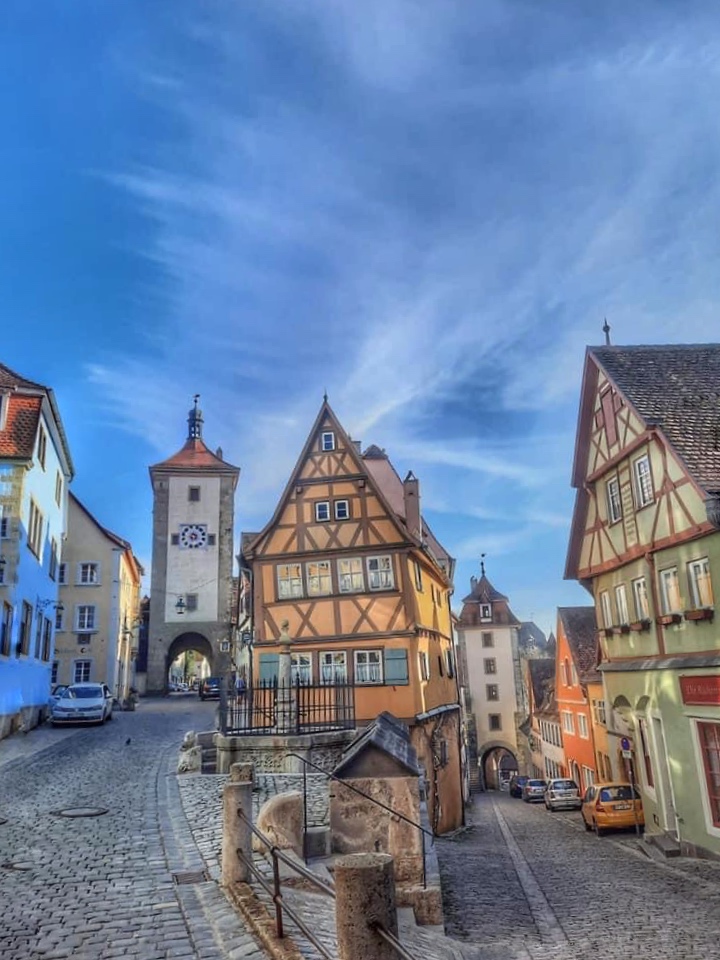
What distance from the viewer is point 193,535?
5184 centimetres

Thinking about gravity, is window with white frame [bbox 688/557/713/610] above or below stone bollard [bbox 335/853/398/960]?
above

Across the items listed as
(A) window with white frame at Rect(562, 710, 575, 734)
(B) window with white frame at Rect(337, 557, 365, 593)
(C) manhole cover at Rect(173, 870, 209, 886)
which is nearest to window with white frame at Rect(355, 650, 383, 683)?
(B) window with white frame at Rect(337, 557, 365, 593)

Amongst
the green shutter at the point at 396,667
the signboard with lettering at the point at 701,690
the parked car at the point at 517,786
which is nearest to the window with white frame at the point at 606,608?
the signboard with lettering at the point at 701,690

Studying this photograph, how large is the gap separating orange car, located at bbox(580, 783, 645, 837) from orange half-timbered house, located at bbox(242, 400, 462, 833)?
519 cm

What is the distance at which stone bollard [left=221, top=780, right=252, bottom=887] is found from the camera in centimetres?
742

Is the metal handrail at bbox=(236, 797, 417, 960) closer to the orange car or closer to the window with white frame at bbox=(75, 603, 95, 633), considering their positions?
the orange car

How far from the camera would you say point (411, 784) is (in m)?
9.83

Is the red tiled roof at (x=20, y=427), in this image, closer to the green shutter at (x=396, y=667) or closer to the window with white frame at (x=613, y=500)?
the green shutter at (x=396, y=667)

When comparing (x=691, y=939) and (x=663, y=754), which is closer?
(x=691, y=939)

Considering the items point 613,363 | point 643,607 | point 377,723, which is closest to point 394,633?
point 643,607

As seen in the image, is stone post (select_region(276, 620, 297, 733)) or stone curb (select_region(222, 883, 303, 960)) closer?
stone curb (select_region(222, 883, 303, 960))

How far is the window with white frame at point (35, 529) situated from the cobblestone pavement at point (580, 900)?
50.7 feet

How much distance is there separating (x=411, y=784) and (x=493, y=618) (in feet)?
175

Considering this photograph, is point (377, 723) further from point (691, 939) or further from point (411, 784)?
point (691, 939)
